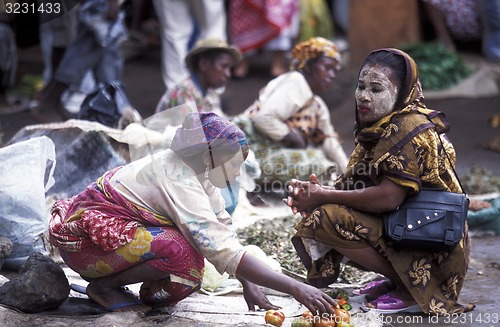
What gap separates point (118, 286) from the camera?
12.7ft

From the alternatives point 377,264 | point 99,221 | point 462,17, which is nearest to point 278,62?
point 462,17

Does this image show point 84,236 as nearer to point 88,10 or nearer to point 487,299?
point 487,299

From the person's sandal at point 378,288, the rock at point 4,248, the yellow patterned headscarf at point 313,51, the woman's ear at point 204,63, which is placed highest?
the yellow patterned headscarf at point 313,51

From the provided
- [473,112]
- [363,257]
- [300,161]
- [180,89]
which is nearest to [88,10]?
[180,89]

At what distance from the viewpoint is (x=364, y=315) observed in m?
3.95

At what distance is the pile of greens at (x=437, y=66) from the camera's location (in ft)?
28.0

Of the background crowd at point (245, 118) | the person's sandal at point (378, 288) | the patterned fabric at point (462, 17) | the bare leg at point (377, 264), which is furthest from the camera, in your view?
the patterned fabric at point (462, 17)

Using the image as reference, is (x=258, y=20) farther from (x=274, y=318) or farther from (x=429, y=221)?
(x=274, y=318)

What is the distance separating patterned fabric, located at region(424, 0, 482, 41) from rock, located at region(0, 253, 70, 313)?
6.44 meters

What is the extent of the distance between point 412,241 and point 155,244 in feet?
3.73

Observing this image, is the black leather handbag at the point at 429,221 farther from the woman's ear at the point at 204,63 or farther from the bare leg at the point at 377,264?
the woman's ear at the point at 204,63

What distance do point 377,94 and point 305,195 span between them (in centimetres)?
57

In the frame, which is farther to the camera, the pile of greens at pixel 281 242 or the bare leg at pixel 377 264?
the pile of greens at pixel 281 242

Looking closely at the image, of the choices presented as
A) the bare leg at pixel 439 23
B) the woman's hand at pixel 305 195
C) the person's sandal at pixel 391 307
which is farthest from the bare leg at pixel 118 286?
the bare leg at pixel 439 23
